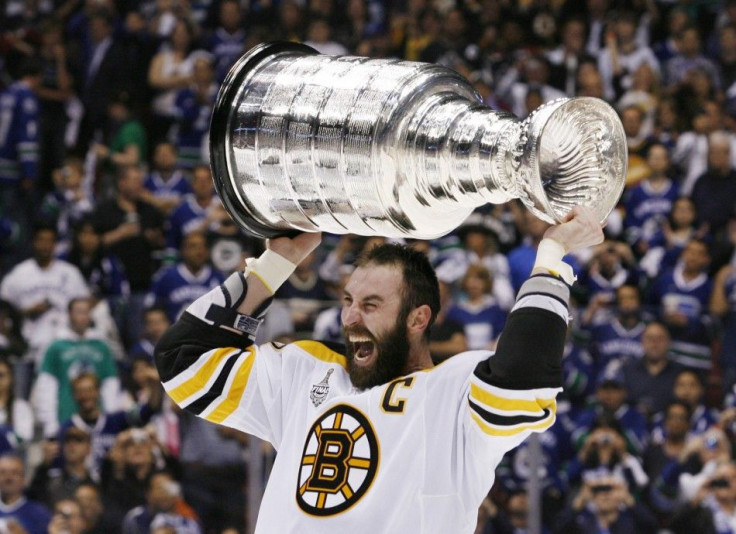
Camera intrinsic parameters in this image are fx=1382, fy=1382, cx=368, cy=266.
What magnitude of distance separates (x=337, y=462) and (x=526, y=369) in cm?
60

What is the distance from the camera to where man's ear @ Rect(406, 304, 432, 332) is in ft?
11.5

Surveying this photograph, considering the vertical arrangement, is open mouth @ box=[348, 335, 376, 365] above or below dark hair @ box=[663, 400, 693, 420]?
above

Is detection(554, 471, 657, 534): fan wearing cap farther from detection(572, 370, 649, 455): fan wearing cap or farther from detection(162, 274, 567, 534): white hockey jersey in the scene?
detection(162, 274, 567, 534): white hockey jersey

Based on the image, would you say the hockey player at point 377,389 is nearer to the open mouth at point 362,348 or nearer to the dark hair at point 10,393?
the open mouth at point 362,348

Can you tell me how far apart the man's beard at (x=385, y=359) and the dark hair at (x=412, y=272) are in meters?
0.07

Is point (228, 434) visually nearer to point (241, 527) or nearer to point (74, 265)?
point (241, 527)

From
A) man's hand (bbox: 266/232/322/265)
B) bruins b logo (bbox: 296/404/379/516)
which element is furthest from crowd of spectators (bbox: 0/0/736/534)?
bruins b logo (bbox: 296/404/379/516)

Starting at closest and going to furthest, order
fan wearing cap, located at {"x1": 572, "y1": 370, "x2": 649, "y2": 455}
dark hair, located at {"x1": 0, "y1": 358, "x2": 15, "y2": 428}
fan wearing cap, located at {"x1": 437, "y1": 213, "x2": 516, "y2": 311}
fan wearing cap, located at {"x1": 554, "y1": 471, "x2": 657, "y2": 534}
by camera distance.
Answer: fan wearing cap, located at {"x1": 554, "y1": 471, "x2": 657, "y2": 534}
fan wearing cap, located at {"x1": 572, "y1": 370, "x2": 649, "y2": 455}
dark hair, located at {"x1": 0, "y1": 358, "x2": 15, "y2": 428}
fan wearing cap, located at {"x1": 437, "y1": 213, "x2": 516, "y2": 311}

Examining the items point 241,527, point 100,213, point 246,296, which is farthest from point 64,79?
point 246,296

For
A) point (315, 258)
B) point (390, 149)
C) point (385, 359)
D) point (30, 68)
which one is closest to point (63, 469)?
point (315, 258)

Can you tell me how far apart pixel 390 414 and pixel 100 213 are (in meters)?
5.54

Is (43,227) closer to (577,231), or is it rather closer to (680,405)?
(680,405)

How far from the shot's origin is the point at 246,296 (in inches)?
144

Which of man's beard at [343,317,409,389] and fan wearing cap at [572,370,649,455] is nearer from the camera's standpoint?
man's beard at [343,317,409,389]
